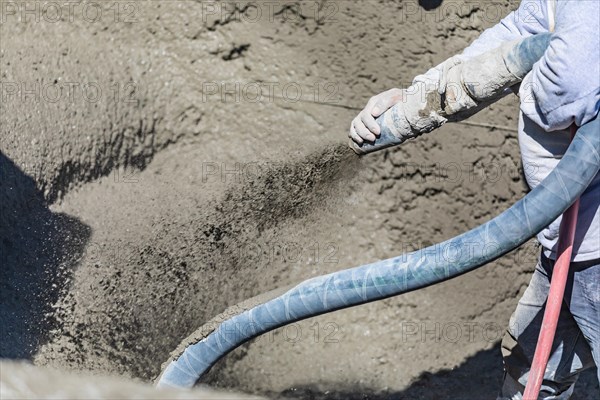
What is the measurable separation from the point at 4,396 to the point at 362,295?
798mm

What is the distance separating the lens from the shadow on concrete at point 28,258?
2080 millimetres

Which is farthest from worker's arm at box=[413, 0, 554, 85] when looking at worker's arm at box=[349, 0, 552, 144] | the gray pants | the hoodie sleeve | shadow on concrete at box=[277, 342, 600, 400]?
shadow on concrete at box=[277, 342, 600, 400]

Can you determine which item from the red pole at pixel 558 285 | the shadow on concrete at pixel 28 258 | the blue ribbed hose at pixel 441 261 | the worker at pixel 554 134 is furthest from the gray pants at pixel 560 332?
the shadow on concrete at pixel 28 258

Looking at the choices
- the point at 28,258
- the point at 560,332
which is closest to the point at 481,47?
the point at 560,332

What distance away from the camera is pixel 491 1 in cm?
227

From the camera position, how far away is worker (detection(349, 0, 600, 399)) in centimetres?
126

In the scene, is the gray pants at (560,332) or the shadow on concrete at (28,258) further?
the shadow on concrete at (28,258)

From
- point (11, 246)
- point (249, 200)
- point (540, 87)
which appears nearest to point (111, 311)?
point (11, 246)

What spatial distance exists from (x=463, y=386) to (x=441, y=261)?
1034 mm

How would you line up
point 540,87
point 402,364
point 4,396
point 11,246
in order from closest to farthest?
point 4,396 < point 540,87 < point 11,246 < point 402,364

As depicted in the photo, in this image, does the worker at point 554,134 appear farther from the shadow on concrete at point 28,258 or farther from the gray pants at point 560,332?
the shadow on concrete at point 28,258

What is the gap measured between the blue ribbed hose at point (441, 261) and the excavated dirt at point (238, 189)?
65 cm

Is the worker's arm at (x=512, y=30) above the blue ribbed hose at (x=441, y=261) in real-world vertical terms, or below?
above

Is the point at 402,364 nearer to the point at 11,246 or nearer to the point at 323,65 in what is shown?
the point at 323,65
